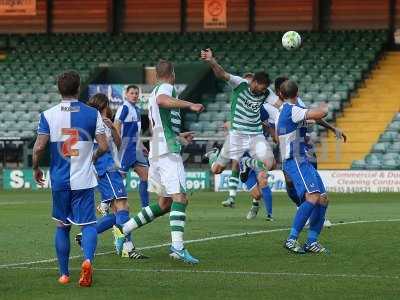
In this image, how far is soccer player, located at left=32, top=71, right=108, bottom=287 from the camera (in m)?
11.1

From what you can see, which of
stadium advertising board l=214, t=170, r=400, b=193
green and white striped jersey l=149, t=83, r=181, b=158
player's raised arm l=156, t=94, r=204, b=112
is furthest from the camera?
stadium advertising board l=214, t=170, r=400, b=193

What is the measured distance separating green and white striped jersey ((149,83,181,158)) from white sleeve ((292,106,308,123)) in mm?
1555

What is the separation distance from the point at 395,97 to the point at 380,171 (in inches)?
291

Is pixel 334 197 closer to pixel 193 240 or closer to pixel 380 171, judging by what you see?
pixel 380 171

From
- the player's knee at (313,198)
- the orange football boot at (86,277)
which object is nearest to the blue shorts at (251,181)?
the player's knee at (313,198)

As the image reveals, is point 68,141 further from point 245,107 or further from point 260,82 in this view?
point 245,107

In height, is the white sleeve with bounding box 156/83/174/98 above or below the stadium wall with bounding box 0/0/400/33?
below

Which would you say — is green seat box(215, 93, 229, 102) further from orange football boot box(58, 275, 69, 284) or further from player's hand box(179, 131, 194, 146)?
orange football boot box(58, 275, 69, 284)

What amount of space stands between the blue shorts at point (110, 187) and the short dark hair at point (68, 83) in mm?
2934

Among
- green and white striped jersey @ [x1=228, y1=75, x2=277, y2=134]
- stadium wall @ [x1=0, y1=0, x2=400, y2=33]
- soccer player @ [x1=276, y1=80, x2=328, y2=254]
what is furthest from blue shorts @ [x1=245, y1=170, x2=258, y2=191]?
stadium wall @ [x1=0, y1=0, x2=400, y2=33]

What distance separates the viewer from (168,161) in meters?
12.9

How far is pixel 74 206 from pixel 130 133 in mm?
6809

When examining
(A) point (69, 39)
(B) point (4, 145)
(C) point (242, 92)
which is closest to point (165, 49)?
(A) point (69, 39)

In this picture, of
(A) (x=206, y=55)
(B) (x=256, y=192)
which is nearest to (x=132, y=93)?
(B) (x=256, y=192)
